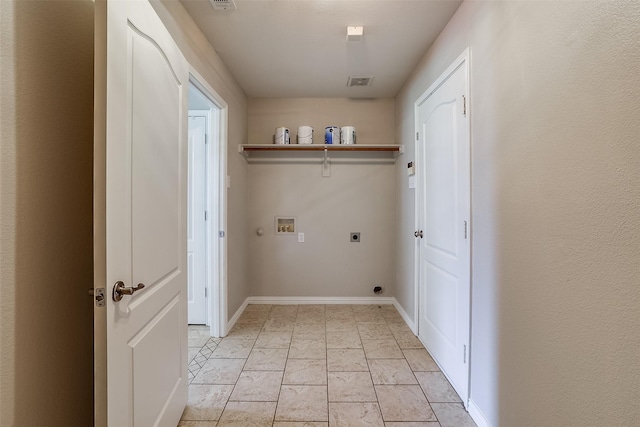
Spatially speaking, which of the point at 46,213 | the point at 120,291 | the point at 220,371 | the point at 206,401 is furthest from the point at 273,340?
the point at 46,213

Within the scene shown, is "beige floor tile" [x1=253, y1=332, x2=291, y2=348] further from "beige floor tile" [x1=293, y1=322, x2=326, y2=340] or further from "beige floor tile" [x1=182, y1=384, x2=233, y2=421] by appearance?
"beige floor tile" [x1=182, y1=384, x2=233, y2=421]

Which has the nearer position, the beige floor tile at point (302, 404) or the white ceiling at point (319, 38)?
the beige floor tile at point (302, 404)

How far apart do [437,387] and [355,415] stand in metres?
0.64

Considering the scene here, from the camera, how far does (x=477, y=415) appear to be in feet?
5.03

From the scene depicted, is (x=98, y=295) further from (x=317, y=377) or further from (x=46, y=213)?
(x=317, y=377)

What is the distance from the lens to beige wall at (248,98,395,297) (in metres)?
3.31

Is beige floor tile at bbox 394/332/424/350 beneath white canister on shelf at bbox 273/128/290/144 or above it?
beneath

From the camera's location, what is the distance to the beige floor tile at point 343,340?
7.88 feet

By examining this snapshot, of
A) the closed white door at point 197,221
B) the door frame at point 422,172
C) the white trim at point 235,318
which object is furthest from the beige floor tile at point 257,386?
the door frame at point 422,172

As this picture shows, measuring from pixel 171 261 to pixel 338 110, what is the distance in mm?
2624

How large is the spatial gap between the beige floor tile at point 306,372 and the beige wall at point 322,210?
1.23m

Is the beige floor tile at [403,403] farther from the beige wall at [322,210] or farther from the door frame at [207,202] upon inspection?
the door frame at [207,202]

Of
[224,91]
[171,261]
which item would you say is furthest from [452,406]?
[224,91]

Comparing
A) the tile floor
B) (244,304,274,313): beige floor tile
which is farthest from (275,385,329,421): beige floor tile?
(244,304,274,313): beige floor tile
